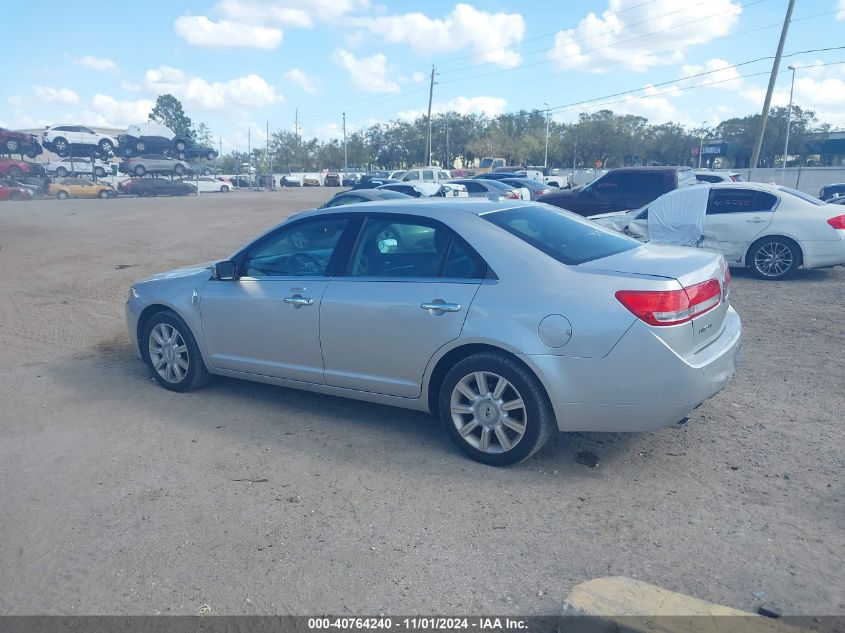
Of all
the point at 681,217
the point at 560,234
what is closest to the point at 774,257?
the point at 681,217

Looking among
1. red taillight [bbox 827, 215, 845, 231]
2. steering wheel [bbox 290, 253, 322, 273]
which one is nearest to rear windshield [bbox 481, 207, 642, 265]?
steering wheel [bbox 290, 253, 322, 273]

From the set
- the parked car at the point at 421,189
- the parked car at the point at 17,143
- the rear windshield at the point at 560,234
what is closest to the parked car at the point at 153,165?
the parked car at the point at 17,143

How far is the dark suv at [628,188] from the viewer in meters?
15.0

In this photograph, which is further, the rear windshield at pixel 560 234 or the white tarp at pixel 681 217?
the white tarp at pixel 681 217

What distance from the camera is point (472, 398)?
4.31 meters

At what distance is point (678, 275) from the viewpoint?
401 cm

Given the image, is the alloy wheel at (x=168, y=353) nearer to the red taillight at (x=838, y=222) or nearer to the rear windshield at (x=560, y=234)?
the rear windshield at (x=560, y=234)

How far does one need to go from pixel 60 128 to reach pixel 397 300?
5488cm

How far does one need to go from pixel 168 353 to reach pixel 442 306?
2796mm

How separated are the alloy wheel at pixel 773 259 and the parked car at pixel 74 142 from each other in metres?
51.3

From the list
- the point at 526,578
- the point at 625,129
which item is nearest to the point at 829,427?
the point at 526,578

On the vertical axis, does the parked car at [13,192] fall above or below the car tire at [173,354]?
below

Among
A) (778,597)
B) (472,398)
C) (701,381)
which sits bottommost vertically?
(778,597)

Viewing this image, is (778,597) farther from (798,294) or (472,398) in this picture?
(798,294)
